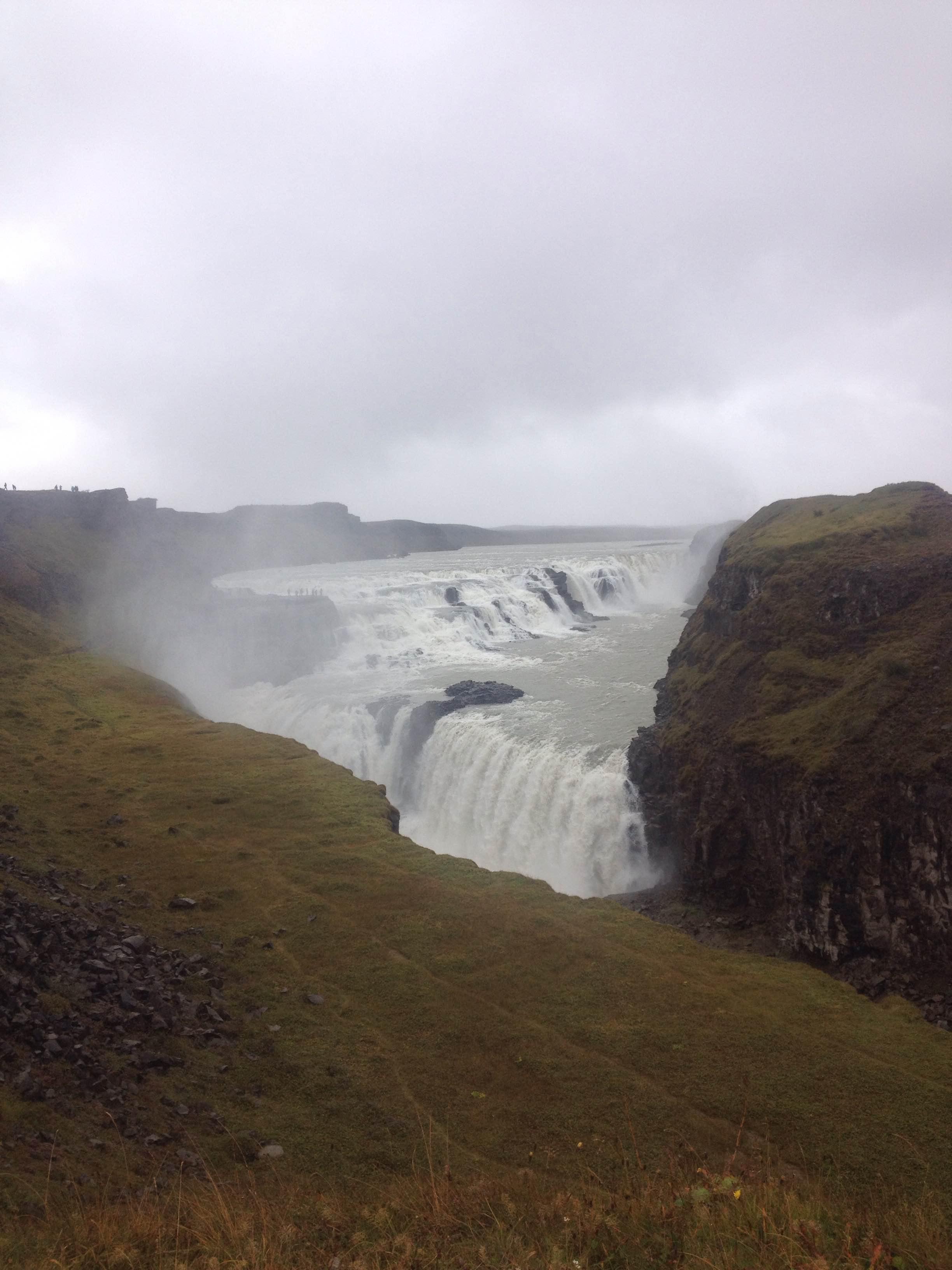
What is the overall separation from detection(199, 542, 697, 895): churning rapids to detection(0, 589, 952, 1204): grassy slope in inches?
277

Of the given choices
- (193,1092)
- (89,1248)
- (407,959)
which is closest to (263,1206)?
(89,1248)

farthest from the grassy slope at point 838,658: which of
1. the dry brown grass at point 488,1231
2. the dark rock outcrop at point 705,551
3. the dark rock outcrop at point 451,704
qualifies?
the dark rock outcrop at point 705,551

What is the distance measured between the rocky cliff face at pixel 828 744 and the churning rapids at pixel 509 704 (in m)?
2.08

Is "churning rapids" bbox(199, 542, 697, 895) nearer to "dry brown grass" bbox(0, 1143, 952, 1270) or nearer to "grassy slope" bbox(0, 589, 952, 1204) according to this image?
"grassy slope" bbox(0, 589, 952, 1204)

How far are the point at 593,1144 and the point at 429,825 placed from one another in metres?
17.3

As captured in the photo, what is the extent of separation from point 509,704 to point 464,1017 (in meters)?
20.0

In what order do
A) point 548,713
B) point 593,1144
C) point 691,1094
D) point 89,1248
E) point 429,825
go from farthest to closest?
point 548,713 → point 429,825 → point 691,1094 → point 593,1144 → point 89,1248

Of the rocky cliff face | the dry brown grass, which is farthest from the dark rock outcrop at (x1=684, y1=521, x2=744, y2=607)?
the dry brown grass

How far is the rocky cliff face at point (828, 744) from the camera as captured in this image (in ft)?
44.9

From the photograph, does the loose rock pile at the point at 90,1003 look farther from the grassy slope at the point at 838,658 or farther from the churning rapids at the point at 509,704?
the churning rapids at the point at 509,704

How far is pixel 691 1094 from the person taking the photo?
8289 mm

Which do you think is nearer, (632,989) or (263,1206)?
(263,1206)

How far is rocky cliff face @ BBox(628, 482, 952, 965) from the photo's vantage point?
13.7 metres

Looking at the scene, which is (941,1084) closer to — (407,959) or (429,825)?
(407,959)
